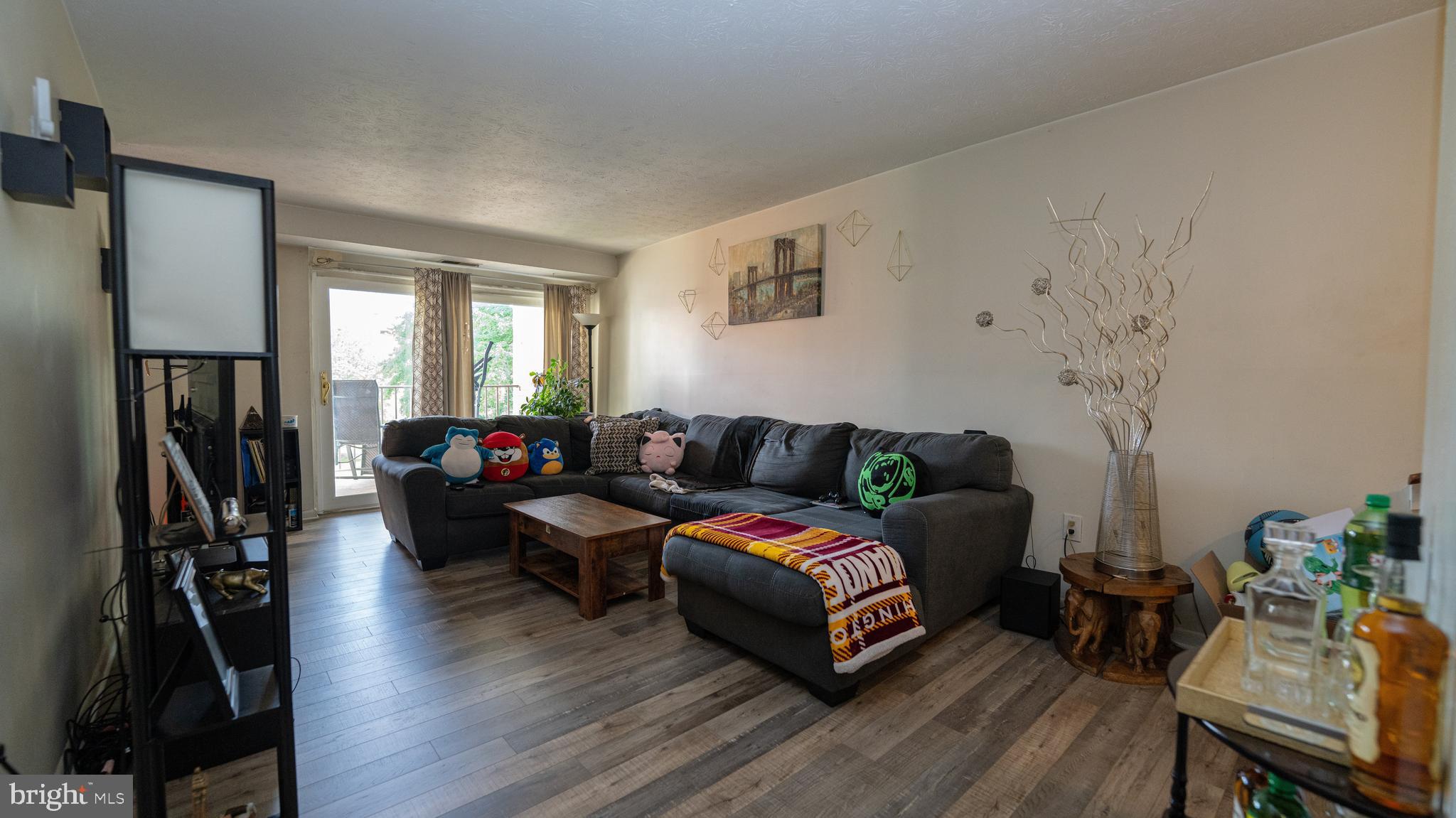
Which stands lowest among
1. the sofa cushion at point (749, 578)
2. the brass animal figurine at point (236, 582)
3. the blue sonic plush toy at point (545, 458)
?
the sofa cushion at point (749, 578)

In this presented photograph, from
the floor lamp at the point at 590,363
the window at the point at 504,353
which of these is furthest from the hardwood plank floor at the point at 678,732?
the floor lamp at the point at 590,363

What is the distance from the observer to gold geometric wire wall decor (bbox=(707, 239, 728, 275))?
A: 491cm

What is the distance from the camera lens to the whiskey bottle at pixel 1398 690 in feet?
1.96

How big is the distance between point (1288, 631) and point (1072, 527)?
7.49ft

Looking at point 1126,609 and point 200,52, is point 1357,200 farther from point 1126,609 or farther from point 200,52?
point 200,52

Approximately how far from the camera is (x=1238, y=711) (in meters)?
0.82

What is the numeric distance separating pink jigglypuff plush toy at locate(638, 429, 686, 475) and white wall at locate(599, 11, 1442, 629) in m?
1.48

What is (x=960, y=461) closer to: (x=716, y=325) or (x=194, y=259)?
(x=716, y=325)

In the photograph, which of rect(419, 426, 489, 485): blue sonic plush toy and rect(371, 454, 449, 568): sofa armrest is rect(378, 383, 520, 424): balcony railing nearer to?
rect(419, 426, 489, 485): blue sonic plush toy

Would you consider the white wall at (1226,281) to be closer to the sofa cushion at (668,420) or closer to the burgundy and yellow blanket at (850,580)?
the burgundy and yellow blanket at (850,580)

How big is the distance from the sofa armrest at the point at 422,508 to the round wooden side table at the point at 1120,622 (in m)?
3.28

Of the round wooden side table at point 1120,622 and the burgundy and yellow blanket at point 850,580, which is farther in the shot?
the round wooden side table at point 1120,622

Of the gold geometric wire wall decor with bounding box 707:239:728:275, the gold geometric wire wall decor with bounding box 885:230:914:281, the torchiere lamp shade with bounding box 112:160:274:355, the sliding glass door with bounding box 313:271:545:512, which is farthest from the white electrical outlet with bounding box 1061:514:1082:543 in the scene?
the sliding glass door with bounding box 313:271:545:512

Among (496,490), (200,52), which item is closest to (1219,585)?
(496,490)
